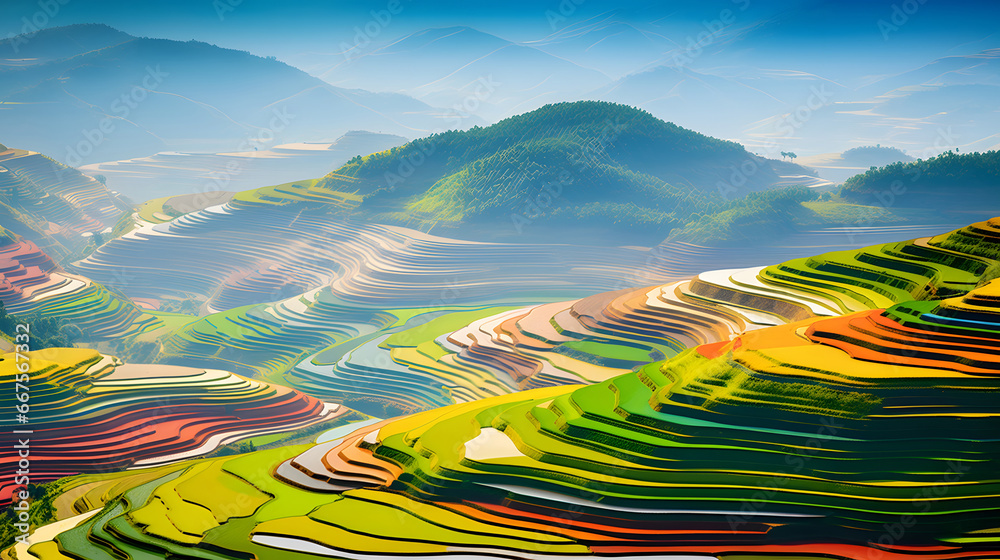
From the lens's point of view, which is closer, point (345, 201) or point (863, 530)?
point (863, 530)

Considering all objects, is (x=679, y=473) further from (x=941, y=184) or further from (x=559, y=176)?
(x=941, y=184)

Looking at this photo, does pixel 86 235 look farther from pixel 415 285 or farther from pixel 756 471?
pixel 756 471

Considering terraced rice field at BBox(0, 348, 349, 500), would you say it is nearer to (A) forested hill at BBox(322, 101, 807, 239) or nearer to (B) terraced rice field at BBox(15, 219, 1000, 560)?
(B) terraced rice field at BBox(15, 219, 1000, 560)

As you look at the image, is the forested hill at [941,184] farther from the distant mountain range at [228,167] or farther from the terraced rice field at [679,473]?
the distant mountain range at [228,167]

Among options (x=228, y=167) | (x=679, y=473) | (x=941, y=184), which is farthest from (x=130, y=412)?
(x=228, y=167)

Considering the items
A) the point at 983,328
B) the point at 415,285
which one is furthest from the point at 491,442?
the point at 415,285

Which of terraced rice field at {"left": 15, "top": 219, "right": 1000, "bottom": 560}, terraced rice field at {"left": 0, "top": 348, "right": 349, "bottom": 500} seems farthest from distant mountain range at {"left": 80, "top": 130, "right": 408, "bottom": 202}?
terraced rice field at {"left": 15, "top": 219, "right": 1000, "bottom": 560}
